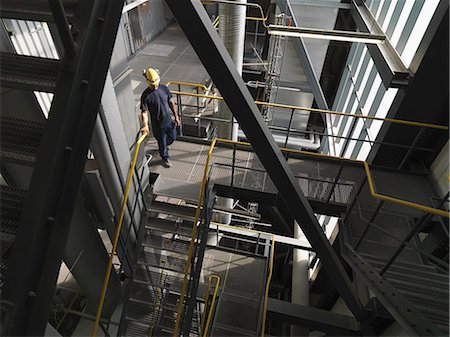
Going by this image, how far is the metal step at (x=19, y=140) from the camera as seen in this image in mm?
1764

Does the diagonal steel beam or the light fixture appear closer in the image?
the diagonal steel beam

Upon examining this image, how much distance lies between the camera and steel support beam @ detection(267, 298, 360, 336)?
17.0 feet

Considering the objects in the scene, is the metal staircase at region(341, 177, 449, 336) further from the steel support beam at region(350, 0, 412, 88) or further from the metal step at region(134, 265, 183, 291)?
the metal step at region(134, 265, 183, 291)

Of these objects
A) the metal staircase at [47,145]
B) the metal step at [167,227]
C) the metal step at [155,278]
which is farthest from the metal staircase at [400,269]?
the metal staircase at [47,145]

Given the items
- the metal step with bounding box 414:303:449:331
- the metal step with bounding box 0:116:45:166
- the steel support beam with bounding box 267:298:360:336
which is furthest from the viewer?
the steel support beam with bounding box 267:298:360:336

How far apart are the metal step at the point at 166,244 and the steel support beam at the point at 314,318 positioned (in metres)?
2.46

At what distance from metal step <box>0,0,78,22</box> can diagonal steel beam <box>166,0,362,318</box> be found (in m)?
0.76

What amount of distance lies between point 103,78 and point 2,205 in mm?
1023

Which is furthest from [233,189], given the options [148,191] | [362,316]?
[362,316]

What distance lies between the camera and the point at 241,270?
670 cm

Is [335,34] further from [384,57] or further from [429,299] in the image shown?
[429,299]

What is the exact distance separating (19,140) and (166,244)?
10.6 feet

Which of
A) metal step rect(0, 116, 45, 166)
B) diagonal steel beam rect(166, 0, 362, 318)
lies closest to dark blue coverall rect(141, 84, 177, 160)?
diagonal steel beam rect(166, 0, 362, 318)

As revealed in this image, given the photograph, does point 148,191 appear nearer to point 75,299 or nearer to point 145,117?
point 145,117
